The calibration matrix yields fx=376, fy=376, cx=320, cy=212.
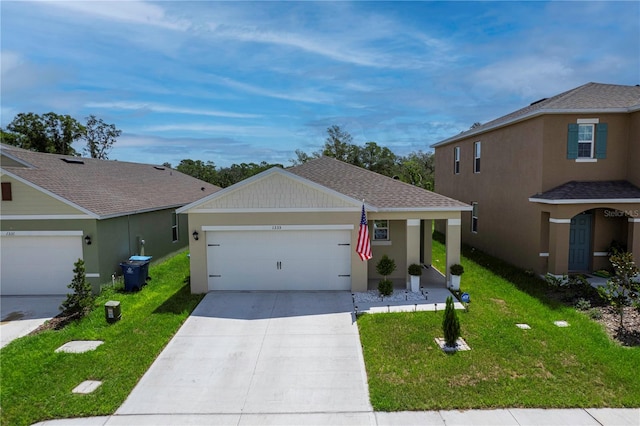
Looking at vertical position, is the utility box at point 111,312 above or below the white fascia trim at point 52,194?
below

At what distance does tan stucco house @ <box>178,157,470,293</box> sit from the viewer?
11.8 m

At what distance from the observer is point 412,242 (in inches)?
480

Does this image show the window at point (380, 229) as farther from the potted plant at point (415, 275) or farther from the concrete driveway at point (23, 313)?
the concrete driveway at point (23, 313)

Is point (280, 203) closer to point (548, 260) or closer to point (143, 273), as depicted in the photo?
point (143, 273)

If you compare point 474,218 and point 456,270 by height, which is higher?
point 474,218

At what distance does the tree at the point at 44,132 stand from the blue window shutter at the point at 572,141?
45520mm

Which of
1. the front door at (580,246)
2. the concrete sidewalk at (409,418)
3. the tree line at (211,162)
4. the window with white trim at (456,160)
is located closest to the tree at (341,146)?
the tree line at (211,162)

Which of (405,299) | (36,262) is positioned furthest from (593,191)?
(36,262)

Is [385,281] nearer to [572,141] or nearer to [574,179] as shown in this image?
[574,179]

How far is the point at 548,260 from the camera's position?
45.0 ft

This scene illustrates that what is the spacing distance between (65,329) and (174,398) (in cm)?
485

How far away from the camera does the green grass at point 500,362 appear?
20.8 feet

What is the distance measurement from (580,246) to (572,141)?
13.4ft

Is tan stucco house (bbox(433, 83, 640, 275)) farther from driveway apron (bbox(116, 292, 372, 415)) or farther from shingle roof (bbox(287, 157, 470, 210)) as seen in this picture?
driveway apron (bbox(116, 292, 372, 415))
